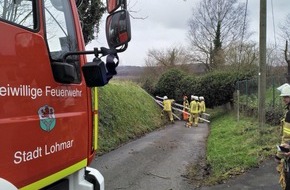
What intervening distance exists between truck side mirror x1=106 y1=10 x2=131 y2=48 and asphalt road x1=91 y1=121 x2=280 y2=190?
5.44m

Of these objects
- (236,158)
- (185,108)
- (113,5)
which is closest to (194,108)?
(185,108)

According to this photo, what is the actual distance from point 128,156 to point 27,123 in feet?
30.3

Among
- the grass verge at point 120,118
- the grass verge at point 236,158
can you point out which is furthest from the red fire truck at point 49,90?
the grass verge at point 120,118

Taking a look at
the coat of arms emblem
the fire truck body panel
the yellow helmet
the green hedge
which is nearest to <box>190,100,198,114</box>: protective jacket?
the green hedge

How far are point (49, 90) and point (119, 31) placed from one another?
0.62 metres

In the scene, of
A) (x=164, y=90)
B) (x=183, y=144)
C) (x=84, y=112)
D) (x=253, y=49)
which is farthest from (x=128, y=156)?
(x=253, y=49)

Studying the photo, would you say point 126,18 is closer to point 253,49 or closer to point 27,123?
point 27,123

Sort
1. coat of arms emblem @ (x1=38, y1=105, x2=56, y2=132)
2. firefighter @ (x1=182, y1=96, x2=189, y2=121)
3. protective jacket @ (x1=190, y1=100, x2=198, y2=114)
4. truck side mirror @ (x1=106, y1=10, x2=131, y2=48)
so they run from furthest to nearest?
firefighter @ (x1=182, y1=96, x2=189, y2=121) < protective jacket @ (x1=190, y1=100, x2=198, y2=114) < truck side mirror @ (x1=106, y1=10, x2=131, y2=48) < coat of arms emblem @ (x1=38, y1=105, x2=56, y2=132)

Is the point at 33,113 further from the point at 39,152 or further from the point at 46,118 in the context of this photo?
the point at 39,152

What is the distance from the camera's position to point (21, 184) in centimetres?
229

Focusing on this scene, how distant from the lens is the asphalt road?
7809mm

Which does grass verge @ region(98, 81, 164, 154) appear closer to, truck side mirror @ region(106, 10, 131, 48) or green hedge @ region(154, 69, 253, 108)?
green hedge @ region(154, 69, 253, 108)

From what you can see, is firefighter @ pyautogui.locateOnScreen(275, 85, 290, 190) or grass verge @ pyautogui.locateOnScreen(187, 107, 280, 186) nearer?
firefighter @ pyautogui.locateOnScreen(275, 85, 290, 190)

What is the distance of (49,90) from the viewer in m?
2.57
